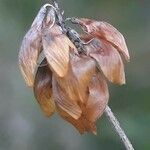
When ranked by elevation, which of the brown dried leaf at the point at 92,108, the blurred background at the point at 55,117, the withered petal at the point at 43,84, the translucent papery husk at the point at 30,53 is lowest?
the blurred background at the point at 55,117

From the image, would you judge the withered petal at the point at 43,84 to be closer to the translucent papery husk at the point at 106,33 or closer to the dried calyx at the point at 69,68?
the dried calyx at the point at 69,68

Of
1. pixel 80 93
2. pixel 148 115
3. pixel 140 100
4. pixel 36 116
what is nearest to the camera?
pixel 80 93

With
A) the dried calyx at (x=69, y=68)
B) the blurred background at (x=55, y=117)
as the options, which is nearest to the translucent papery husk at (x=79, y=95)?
the dried calyx at (x=69, y=68)

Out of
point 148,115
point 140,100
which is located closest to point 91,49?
point 148,115

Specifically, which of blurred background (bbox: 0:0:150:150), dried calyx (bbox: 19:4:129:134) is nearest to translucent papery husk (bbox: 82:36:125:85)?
dried calyx (bbox: 19:4:129:134)

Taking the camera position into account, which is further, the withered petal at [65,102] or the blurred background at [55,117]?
the blurred background at [55,117]

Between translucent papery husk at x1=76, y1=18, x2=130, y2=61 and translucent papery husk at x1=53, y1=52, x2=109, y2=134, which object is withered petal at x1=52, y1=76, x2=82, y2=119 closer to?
translucent papery husk at x1=53, y1=52, x2=109, y2=134

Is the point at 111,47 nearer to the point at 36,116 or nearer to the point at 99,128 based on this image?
the point at 99,128
